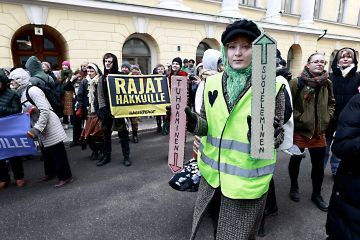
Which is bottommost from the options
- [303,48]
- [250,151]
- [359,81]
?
[250,151]

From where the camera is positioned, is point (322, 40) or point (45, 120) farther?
point (322, 40)

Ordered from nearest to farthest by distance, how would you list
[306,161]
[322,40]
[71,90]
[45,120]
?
[45,120] → [306,161] → [71,90] → [322,40]

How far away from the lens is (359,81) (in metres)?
3.60

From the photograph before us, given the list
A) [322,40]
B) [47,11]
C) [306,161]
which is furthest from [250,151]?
[322,40]

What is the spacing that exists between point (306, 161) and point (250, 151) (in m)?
4.13

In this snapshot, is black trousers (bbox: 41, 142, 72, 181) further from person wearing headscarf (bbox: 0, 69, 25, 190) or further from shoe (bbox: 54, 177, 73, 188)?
person wearing headscarf (bbox: 0, 69, 25, 190)

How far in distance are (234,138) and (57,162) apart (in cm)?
317

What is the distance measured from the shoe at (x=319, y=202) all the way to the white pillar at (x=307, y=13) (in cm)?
1572

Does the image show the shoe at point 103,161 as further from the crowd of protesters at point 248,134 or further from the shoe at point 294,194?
the shoe at point 294,194

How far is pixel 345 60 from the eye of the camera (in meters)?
3.46

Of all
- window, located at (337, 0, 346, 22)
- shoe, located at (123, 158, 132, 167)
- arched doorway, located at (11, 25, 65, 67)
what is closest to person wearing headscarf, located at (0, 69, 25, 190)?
shoe, located at (123, 158, 132, 167)

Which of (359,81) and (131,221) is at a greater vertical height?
(359,81)

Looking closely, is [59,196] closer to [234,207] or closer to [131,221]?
[131,221]

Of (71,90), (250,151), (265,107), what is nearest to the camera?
(265,107)
